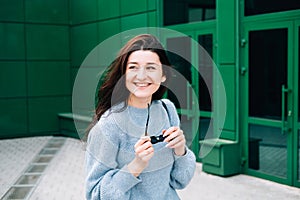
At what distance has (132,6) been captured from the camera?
8172 mm

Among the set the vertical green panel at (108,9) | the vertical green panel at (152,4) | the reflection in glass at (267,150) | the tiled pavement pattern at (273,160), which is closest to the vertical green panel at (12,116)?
the vertical green panel at (108,9)

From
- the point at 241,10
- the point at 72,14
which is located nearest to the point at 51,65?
the point at 72,14

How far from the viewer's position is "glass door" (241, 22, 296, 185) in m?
5.34

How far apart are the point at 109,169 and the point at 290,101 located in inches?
177

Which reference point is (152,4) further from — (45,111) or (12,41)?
(45,111)

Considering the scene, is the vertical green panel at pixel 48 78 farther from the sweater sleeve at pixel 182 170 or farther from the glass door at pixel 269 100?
the sweater sleeve at pixel 182 170

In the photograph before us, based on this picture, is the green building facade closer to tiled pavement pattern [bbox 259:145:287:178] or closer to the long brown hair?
tiled pavement pattern [bbox 259:145:287:178]

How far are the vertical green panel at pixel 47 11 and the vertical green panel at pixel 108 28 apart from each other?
1.47 m

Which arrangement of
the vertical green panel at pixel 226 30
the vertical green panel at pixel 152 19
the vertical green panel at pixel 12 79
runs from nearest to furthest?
1. the vertical green panel at pixel 226 30
2. the vertical green panel at pixel 152 19
3. the vertical green panel at pixel 12 79

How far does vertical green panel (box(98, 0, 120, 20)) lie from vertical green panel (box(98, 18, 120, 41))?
4.9 inches

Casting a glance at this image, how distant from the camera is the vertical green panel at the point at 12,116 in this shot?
9.59 m

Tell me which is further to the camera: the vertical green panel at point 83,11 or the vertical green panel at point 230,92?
the vertical green panel at point 83,11

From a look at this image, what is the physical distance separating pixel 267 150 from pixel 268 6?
205 centimetres

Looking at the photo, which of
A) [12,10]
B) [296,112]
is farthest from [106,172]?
[12,10]
